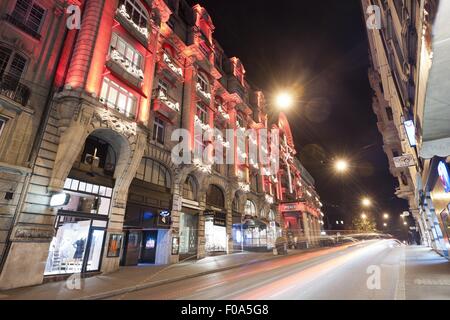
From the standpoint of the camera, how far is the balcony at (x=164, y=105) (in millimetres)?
19219

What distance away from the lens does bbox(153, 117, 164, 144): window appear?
1970 cm

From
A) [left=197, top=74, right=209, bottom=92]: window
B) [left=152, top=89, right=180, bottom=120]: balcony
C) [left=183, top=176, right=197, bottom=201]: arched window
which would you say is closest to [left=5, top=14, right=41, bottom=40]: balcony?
[left=152, top=89, right=180, bottom=120]: balcony

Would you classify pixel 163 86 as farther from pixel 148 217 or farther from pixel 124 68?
pixel 148 217

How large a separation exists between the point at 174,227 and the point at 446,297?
16059mm

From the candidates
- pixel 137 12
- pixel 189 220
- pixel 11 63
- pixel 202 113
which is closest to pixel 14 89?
pixel 11 63

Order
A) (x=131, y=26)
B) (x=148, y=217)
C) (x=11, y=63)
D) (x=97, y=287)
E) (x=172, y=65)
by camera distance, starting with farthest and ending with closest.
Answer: (x=172, y=65) → (x=131, y=26) → (x=148, y=217) → (x=11, y=63) → (x=97, y=287)

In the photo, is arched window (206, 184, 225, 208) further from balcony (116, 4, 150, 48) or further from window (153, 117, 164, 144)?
balcony (116, 4, 150, 48)

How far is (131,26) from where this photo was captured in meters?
17.7

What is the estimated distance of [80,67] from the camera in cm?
1359

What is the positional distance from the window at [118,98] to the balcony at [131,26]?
193 inches

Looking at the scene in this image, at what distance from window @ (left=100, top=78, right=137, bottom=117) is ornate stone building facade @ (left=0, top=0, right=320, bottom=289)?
8 cm

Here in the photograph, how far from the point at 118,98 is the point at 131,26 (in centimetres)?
619

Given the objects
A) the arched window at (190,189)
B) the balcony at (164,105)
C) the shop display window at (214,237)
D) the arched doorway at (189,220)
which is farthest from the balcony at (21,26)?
the shop display window at (214,237)
